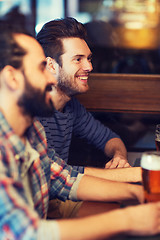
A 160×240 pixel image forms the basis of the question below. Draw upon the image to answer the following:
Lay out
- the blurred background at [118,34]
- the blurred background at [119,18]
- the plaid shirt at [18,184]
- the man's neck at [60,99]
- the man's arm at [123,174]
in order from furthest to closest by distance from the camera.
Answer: the blurred background at [119,18] < the blurred background at [118,34] < the man's neck at [60,99] < the man's arm at [123,174] < the plaid shirt at [18,184]

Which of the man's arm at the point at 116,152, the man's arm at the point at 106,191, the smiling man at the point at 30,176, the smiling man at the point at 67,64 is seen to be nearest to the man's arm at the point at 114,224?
the smiling man at the point at 30,176

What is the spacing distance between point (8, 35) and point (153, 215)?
2.27 feet

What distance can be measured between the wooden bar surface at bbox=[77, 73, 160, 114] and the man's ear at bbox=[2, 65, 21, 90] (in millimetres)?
1837

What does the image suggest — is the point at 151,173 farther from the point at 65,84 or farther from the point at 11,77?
the point at 65,84

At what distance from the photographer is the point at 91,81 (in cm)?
292

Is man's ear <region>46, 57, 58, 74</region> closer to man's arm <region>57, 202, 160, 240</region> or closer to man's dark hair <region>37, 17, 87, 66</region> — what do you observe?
man's dark hair <region>37, 17, 87, 66</region>

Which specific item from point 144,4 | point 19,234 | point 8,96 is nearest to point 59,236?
point 19,234

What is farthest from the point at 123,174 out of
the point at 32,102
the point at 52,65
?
the point at 52,65

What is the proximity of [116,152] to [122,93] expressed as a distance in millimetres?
930

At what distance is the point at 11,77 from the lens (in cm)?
107

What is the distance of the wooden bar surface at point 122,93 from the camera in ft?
9.55

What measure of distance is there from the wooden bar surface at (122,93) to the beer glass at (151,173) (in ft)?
5.83

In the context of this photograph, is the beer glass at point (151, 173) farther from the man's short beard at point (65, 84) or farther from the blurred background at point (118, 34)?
the blurred background at point (118, 34)

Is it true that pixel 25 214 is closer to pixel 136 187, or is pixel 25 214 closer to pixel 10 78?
pixel 10 78
